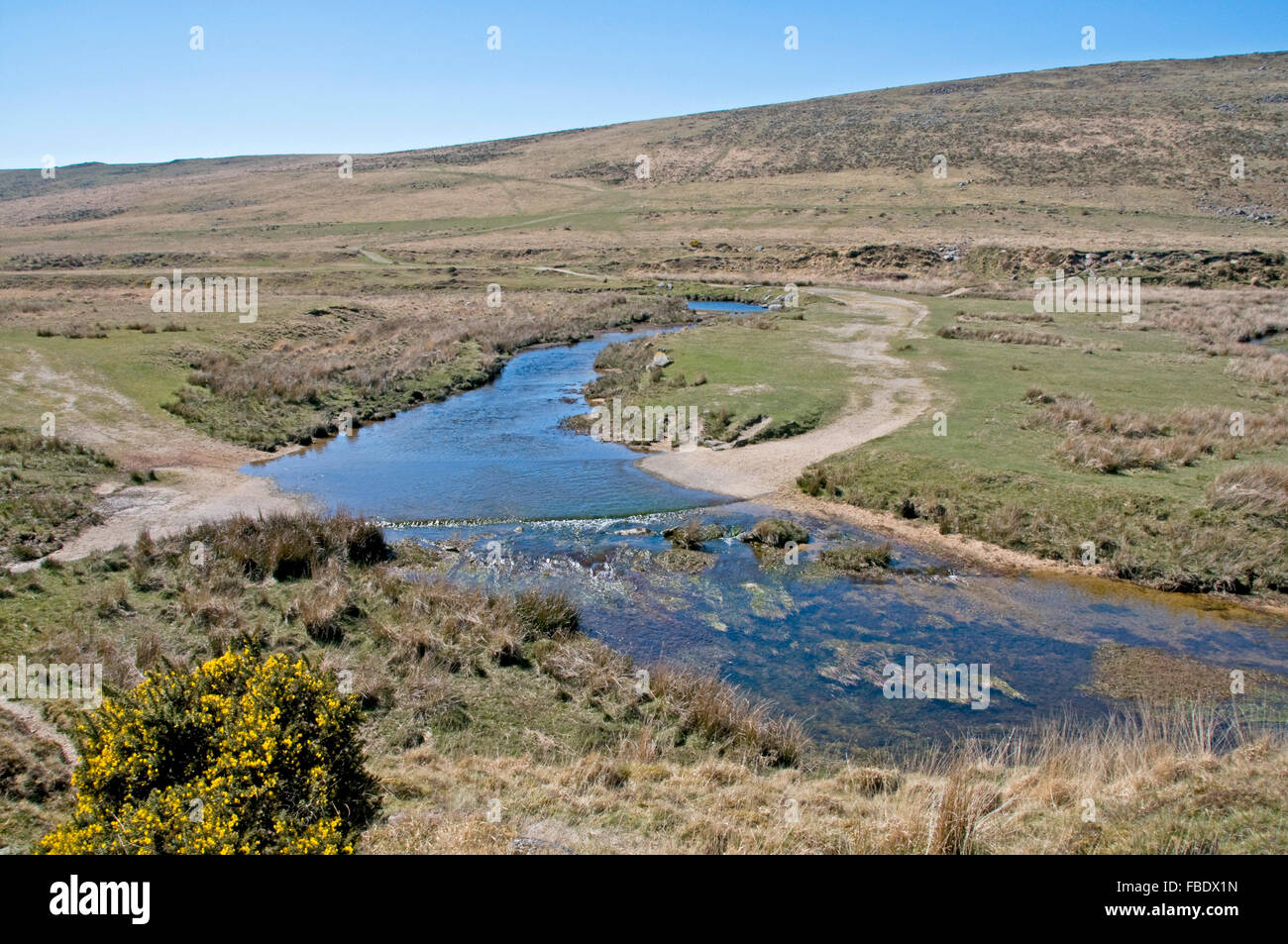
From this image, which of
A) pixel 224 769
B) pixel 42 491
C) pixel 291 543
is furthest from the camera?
pixel 42 491

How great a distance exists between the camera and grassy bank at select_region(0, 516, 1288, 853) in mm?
6777

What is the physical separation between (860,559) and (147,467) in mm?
18645

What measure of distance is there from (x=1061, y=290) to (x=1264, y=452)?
37.5 m

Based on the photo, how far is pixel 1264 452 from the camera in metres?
19.9

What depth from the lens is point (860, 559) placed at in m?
16.3

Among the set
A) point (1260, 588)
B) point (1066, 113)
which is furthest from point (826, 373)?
point (1066, 113)

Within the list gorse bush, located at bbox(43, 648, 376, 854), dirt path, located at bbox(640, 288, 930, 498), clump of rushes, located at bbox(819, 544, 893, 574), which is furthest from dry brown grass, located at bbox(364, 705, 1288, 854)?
dirt path, located at bbox(640, 288, 930, 498)

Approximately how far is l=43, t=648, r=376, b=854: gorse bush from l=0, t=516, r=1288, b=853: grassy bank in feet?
2.29

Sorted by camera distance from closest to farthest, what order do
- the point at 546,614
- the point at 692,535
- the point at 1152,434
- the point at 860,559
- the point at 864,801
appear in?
the point at 864,801 < the point at 546,614 < the point at 860,559 < the point at 692,535 < the point at 1152,434

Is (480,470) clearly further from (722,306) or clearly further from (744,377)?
(722,306)

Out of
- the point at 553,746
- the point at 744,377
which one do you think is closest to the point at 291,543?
the point at 553,746

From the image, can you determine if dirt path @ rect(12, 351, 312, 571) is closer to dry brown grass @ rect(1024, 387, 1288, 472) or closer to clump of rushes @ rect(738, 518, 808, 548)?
clump of rushes @ rect(738, 518, 808, 548)

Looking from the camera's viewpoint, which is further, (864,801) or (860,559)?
(860,559)

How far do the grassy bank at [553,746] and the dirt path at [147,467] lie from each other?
2.38 m
